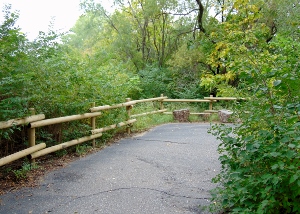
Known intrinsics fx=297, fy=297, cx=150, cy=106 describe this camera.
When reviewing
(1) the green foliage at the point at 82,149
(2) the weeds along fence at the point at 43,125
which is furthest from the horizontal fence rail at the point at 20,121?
(1) the green foliage at the point at 82,149

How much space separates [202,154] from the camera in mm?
6828

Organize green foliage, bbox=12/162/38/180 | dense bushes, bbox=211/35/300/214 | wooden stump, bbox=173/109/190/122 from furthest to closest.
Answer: wooden stump, bbox=173/109/190/122 → green foliage, bbox=12/162/38/180 → dense bushes, bbox=211/35/300/214

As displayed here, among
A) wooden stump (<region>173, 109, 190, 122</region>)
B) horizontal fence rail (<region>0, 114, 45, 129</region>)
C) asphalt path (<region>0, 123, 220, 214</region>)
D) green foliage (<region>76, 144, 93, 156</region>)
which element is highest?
horizontal fence rail (<region>0, 114, 45, 129</region>)

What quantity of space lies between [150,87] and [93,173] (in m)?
13.2

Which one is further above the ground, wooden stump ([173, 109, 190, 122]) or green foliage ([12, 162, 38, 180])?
A: wooden stump ([173, 109, 190, 122])

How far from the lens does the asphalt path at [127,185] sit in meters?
4.04

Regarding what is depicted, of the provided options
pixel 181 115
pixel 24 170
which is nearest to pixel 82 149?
pixel 24 170

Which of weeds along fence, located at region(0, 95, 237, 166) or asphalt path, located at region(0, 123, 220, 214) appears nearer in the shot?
asphalt path, located at region(0, 123, 220, 214)

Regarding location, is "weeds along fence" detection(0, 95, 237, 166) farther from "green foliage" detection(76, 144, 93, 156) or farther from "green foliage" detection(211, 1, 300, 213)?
"green foliage" detection(211, 1, 300, 213)

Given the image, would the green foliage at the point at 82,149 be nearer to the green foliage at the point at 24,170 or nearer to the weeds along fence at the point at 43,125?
the weeds along fence at the point at 43,125

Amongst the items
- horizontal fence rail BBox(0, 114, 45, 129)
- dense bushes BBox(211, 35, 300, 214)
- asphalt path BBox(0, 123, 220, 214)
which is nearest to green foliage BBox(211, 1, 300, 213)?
dense bushes BBox(211, 35, 300, 214)

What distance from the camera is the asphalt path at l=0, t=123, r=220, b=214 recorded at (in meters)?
4.04

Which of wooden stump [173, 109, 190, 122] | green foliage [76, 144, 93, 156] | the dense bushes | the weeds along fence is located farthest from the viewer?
wooden stump [173, 109, 190, 122]

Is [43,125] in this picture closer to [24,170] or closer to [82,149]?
[24,170]
